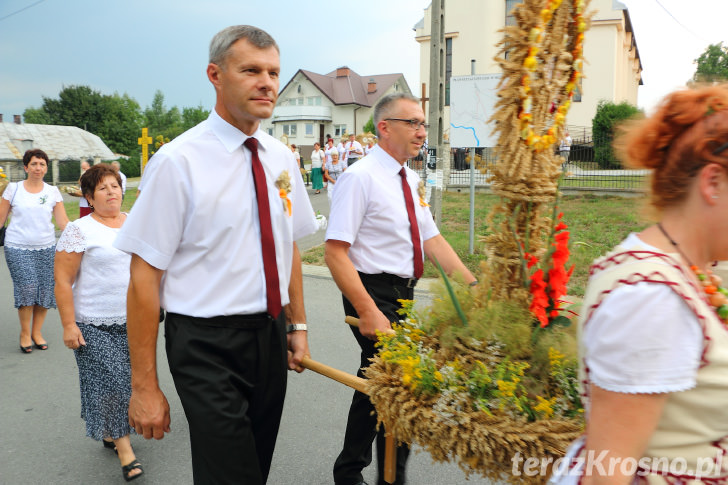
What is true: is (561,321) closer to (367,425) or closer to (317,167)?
(367,425)

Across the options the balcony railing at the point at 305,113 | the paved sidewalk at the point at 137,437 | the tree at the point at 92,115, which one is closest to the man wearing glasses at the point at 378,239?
the paved sidewalk at the point at 137,437

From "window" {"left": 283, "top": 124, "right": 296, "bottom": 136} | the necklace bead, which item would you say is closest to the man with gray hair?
the necklace bead

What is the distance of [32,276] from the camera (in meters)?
6.29

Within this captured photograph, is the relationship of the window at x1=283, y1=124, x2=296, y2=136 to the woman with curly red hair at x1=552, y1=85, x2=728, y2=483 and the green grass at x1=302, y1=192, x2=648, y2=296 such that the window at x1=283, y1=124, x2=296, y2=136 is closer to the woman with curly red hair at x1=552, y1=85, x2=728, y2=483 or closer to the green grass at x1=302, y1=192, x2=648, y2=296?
the green grass at x1=302, y1=192, x2=648, y2=296

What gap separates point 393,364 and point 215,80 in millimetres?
1346

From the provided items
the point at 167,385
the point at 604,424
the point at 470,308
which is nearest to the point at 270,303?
the point at 470,308

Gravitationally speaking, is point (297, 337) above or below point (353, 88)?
below

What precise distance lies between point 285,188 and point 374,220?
0.86m

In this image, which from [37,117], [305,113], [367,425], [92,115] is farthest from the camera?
[37,117]

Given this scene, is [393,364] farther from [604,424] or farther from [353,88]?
[353,88]

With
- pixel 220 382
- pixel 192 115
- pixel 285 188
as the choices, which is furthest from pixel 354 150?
pixel 192 115

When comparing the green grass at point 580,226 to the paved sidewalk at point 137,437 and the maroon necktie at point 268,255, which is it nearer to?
the paved sidewalk at point 137,437

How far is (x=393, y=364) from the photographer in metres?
2.20

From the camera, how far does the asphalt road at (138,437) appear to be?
3691 millimetres
